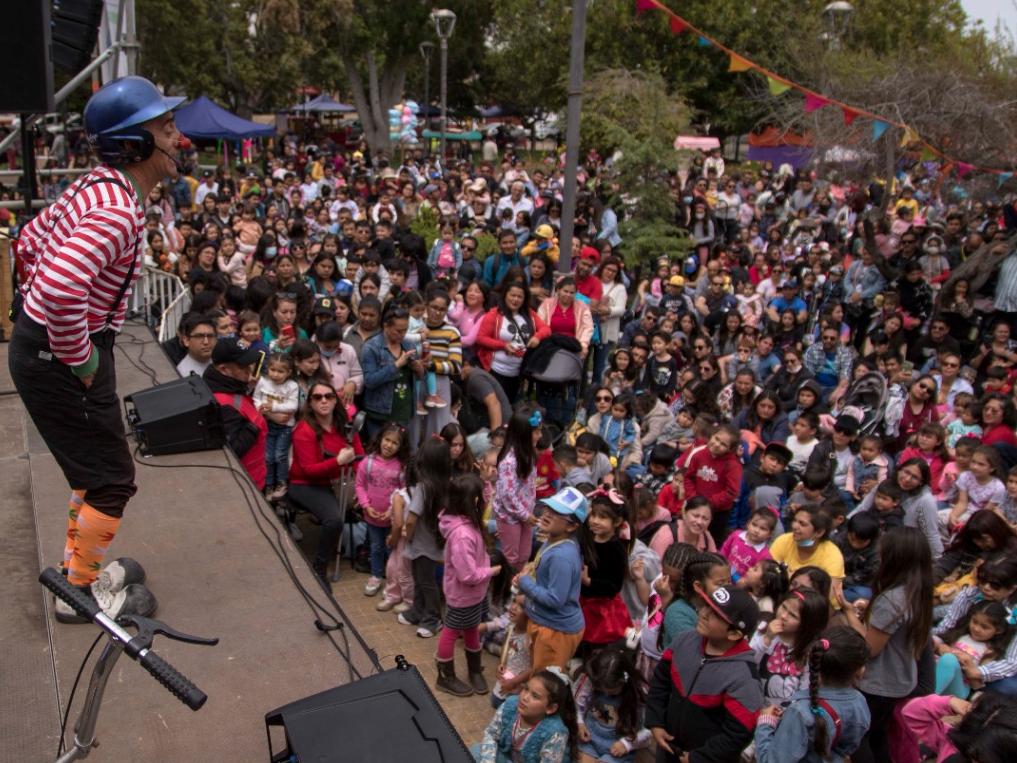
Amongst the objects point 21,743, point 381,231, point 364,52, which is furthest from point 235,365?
point 364,52

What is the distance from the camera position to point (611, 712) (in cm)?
464

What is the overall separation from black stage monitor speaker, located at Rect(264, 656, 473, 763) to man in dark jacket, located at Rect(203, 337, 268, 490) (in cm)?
331

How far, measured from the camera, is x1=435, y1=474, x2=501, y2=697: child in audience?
5281 mm

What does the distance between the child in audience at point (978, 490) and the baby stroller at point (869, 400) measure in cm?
138

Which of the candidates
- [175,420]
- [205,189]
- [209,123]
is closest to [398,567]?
[175,420]

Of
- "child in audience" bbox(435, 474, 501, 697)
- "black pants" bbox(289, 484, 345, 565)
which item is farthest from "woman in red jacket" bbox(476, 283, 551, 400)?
"child in audience" bbox(435, 474, 501, 697)

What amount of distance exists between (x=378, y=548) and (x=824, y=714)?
351 centimetres

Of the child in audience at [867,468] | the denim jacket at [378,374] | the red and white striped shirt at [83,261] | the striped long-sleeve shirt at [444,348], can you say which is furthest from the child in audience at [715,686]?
the striped long-sleeve shirt at [444,348]

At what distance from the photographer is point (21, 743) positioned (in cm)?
288

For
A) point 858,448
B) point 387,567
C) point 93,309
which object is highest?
point 93,309

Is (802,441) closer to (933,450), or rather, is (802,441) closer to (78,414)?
(933,450)

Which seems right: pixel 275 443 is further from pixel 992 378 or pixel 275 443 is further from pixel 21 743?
pixel 992 378

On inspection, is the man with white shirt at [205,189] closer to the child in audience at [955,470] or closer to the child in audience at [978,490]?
the child in audience at [955,470]

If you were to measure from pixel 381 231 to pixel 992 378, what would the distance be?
6.90 meters
